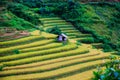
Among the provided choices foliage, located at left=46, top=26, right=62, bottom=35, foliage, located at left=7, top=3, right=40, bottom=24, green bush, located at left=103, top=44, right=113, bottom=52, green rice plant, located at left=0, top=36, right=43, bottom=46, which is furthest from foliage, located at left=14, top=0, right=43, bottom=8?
green rice plant, located at left=0, top=36, right=43, bottom=46

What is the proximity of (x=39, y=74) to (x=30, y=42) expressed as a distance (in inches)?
118

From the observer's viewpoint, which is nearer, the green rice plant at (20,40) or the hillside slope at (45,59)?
the hillside slope at (45,59)

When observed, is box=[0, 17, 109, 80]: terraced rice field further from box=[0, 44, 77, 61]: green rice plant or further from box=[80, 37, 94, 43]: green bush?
box=[80, 37, 94, 43]: green bush

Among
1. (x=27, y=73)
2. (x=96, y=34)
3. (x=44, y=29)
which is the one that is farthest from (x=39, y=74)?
(x=96, y=34)

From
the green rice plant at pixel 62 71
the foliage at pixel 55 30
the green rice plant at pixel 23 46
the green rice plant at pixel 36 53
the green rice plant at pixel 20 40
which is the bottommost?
the green rice plant at pixel 62 71

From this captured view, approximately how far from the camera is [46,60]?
1450cm

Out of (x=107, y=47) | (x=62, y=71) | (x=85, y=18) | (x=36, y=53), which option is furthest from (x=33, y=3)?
(x=62, y=71)

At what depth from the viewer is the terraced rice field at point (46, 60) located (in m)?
13.1

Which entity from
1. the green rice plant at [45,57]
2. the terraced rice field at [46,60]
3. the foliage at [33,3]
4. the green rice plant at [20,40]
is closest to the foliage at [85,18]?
the foliage at [33,3]

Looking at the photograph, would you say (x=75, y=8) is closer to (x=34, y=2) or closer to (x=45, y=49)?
(x=34, y=2)

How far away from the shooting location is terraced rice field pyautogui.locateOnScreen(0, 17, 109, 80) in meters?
13.1

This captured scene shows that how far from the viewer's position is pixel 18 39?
1552 centimetres

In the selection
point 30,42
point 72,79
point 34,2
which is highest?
point 34,2

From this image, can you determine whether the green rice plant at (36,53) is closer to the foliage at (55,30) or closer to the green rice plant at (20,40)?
the green rice plant at (20,40)
